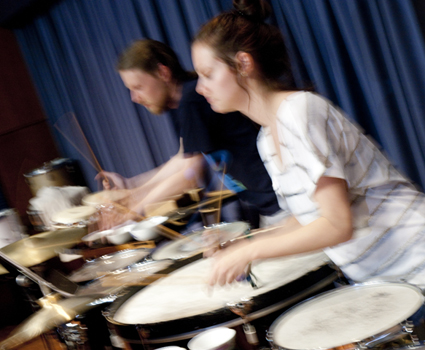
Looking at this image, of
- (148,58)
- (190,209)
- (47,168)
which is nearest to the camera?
(148,58)

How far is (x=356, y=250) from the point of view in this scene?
105cm

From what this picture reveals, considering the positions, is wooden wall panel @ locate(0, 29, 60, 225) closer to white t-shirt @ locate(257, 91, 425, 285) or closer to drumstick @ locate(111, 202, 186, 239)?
drumstick @ locate(111, 202, 186, 239)

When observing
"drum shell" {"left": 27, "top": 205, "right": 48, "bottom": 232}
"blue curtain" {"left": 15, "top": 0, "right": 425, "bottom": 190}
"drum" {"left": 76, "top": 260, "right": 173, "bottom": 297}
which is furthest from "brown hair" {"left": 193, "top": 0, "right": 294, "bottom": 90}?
"drum shell" {"left": 27, "top": 205, "right": 48, "bottom": 232}

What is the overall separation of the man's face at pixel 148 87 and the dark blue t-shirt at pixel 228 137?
0.22 m

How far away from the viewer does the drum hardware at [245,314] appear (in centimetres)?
104

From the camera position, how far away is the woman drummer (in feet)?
3.16

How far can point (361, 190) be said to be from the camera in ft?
3.41

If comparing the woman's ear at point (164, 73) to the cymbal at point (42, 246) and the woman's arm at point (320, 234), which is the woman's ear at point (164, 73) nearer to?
the cymbal at point (42, 246)

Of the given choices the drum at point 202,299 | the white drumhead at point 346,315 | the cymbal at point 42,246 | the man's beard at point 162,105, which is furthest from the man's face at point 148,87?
the white drumhead at point 346,315

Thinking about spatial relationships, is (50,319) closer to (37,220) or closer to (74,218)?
(74,218)

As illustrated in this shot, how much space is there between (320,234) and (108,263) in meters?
1.27

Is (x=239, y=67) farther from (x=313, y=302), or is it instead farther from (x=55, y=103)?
(x=55, y=103)

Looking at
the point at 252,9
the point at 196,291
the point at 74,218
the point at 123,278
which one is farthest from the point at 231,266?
→ the point at 74,218

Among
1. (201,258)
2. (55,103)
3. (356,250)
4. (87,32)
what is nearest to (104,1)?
(87,32)
